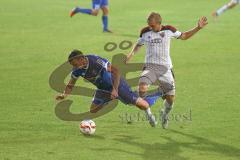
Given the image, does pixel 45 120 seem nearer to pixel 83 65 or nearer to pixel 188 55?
pixel 83 65

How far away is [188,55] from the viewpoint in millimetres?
21234

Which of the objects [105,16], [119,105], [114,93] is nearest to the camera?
[114,93]

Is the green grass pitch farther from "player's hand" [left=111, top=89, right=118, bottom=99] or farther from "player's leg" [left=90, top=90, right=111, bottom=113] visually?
"player's hand" [left=111, top=89, right=118, bottom=99]

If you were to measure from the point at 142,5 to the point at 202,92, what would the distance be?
67.8 ft

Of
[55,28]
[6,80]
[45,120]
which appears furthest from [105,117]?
[55,28]

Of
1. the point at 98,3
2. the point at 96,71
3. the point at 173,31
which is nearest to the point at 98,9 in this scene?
the point at 98,3

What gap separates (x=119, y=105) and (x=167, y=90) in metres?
2.34

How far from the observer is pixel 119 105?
47.9 feet

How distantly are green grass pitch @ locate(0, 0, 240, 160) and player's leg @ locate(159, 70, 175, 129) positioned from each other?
299 mm

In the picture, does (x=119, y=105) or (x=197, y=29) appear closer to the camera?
(x=197, y=29)

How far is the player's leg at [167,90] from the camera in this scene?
488 inches

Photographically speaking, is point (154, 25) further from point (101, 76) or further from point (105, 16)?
point (105, 16)

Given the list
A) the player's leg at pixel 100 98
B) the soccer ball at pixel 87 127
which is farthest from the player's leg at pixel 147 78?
the soccer ball at pixel 87 127

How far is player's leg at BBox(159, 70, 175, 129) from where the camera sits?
12.4m
